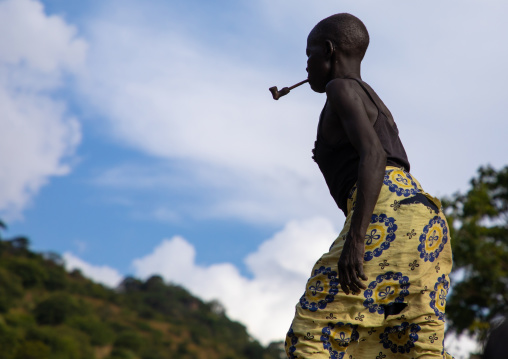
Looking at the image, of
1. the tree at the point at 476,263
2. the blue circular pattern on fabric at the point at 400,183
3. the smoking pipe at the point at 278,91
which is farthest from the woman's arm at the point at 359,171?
the tree at the point at 476,263

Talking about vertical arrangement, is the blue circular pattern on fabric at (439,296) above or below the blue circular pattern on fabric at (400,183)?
below

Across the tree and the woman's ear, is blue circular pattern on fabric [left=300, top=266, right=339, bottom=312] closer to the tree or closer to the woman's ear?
the woman's ear

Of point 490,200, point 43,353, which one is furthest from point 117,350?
point 490,200

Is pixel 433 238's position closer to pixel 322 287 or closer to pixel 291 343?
pixel 322 287

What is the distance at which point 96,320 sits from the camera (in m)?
50.4

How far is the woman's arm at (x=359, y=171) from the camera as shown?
276cm

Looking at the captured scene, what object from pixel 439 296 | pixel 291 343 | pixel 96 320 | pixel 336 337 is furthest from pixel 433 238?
pixel 96 320

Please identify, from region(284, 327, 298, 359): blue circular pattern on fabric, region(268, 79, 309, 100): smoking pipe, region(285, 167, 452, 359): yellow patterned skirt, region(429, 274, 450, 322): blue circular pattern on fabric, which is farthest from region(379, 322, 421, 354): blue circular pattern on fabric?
region(268, 79, 309, 100): smoking pipe

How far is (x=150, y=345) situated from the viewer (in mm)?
50375

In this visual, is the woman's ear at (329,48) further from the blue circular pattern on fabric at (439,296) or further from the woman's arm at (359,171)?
the blue circular pattern on fabric at (439,296)

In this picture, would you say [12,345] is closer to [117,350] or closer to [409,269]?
[117,350]

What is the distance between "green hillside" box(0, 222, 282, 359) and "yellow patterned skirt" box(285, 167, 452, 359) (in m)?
36.8

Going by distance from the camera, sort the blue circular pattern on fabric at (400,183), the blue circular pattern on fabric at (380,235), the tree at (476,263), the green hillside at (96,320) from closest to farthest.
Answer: the blue circular pattern on fabric at (380,235) → the blue circular pattern on fabric at (400,183) → the tree at (476,263) → the green hillside at (96,320)

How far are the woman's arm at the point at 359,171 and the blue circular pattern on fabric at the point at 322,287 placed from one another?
0.22 feet
